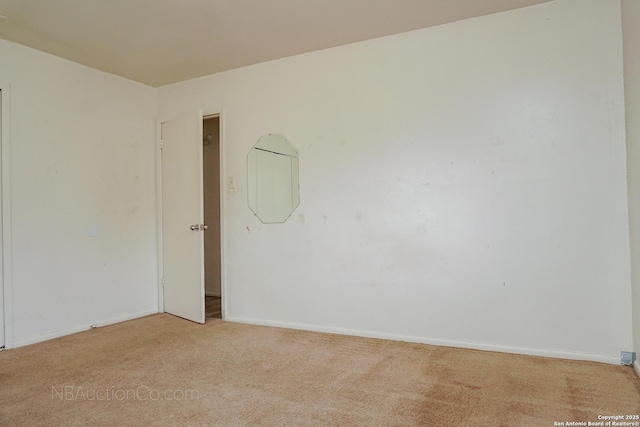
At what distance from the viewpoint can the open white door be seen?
12.9 feet

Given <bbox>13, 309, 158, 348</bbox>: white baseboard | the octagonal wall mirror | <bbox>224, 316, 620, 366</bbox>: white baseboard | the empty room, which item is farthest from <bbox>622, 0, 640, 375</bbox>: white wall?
<bbox>13, 309, 158, 348</bbox>: white baseboard

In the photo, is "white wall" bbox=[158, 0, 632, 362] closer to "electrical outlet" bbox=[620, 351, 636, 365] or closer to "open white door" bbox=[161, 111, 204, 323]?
"electrical outlet" bbox=[620, 351, 636, 365]

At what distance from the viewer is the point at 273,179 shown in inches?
149

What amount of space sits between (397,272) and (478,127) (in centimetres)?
126

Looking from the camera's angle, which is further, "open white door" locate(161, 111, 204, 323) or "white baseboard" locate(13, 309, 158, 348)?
"open white door" locate(161, 111, 204, 323)

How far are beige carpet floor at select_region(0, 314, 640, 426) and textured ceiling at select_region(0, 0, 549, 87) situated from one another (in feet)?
7.94

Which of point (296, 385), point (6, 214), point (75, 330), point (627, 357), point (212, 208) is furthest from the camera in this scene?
point (212, 208)

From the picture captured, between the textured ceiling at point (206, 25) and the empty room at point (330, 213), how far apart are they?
0.08ft

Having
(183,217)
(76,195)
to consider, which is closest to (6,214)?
(76,195)

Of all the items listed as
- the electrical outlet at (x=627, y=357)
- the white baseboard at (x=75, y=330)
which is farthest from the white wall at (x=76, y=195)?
the electrical outlet at (x=627, y=357)

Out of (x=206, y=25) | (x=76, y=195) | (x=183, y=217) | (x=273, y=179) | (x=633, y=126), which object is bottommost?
(x=183, y=217)

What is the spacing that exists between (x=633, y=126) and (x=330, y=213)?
215 cm

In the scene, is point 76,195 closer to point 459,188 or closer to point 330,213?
point 330,213

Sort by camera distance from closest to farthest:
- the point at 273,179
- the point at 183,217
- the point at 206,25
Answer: the point at 206,25 < the point at 273,179 < the point at 183,217
